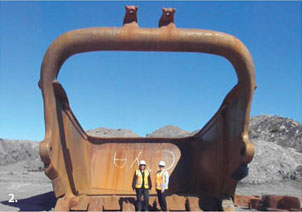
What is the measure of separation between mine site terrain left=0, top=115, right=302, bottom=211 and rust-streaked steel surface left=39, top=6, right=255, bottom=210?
1.06 metres

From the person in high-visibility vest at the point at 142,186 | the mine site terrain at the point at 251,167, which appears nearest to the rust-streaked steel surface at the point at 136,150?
the person in high-visibility vest at the point at 142,186

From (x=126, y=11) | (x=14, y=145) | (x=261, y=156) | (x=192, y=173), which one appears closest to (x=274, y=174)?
(x=261, y=156)

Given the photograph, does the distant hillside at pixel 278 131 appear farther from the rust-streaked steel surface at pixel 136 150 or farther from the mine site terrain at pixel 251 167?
the rust-streaked steel surface at pixel 136 150

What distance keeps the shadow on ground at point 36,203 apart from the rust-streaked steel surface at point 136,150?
67 cm

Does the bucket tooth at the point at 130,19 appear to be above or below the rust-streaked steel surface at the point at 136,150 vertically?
above

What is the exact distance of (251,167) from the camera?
12398 millimetres

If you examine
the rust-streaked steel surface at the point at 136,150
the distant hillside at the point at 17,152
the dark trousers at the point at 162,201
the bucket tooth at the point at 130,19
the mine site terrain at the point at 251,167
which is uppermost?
the bucket tooth at the point at 130,19

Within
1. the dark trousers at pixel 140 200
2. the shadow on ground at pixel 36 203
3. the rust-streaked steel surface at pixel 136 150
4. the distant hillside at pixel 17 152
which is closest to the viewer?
the rust-streaked steel surface at pixel 136 150

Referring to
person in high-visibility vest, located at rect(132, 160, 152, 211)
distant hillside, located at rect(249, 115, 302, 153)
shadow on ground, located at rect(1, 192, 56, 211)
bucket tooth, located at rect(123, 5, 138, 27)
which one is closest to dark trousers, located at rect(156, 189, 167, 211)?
person in high-visibility vest, located at rect(132, 160, 152, 211)

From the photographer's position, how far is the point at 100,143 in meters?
7.88

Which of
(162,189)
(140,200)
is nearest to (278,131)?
(162,189)

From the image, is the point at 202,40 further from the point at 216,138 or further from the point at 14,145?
the point at 14,145

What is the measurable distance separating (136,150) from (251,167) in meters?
6.59

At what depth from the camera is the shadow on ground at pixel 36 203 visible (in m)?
5.70
